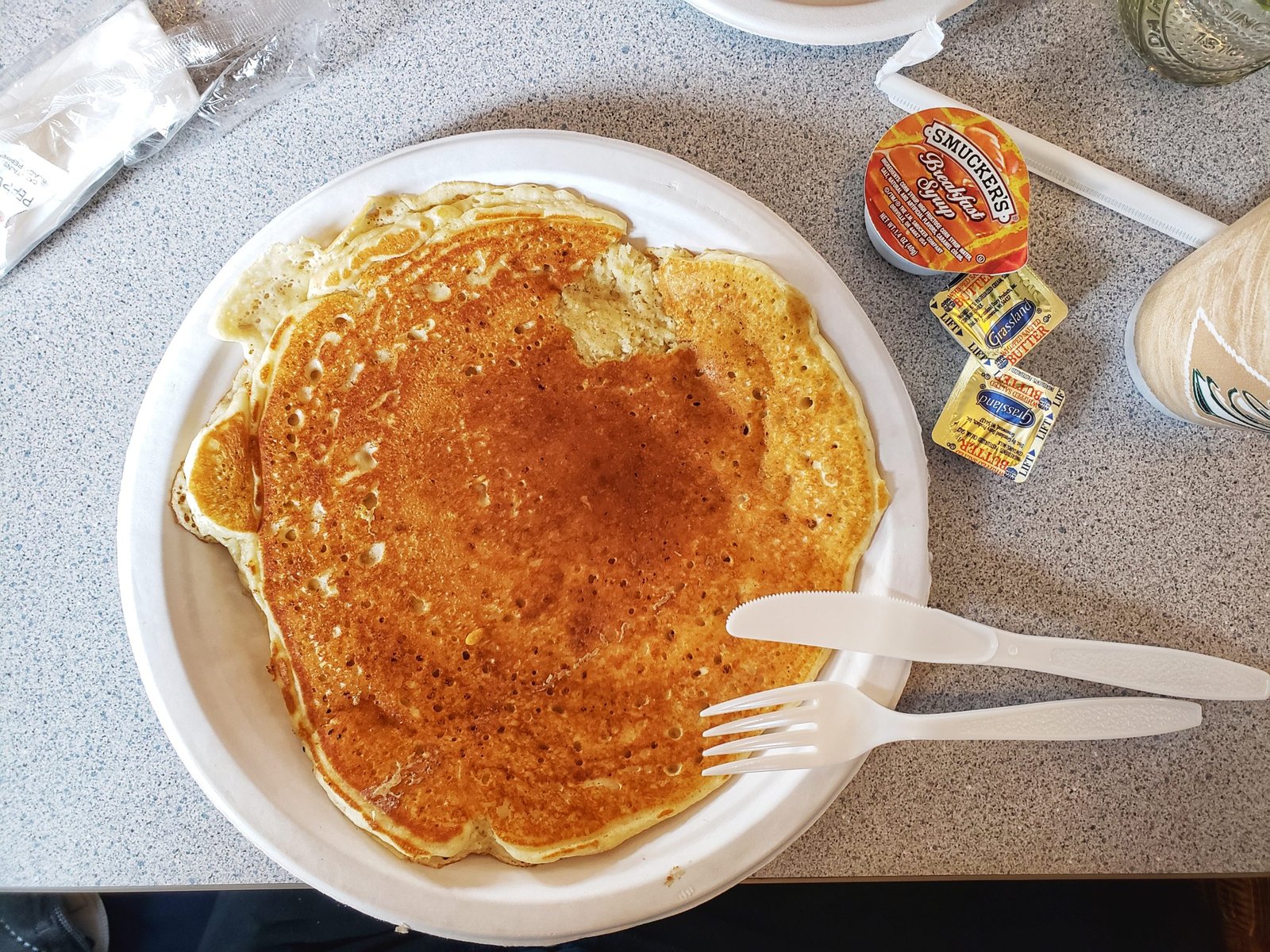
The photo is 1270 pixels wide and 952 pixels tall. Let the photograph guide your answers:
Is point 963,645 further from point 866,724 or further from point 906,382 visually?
point 906,382

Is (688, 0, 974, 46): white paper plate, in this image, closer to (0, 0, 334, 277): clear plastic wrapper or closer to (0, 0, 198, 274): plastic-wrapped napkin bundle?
(0, 0, 334, 277): clear plastic wrapper

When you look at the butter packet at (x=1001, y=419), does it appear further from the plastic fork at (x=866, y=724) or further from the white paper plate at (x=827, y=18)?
the white paper plate at (x=827, y=18)

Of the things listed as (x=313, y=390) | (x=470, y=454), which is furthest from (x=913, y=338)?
(x=313, y=390)

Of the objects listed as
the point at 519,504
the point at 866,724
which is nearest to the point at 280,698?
the point at 519,504

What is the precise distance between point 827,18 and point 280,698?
106 centimetres

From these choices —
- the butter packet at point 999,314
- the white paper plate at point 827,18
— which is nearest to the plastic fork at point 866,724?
the butter packet at point 999,314

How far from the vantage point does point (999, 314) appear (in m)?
0.93

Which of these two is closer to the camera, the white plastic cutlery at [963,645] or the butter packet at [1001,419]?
the white plastic cutlery at [963,645]

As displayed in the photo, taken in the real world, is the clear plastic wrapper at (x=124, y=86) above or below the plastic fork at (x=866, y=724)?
above

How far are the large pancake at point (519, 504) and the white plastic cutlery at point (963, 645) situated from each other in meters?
0.06

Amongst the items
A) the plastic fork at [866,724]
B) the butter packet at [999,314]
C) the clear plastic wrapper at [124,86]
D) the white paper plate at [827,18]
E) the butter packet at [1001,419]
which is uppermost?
the clear plastic wrapper at [124,86]

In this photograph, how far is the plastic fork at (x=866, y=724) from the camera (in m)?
0.84

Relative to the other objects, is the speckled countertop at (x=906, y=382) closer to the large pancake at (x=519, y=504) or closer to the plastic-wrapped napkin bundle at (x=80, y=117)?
the plastic-wrapped napkin bundle at (x=80, y=117)

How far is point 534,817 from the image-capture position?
0.86 m
